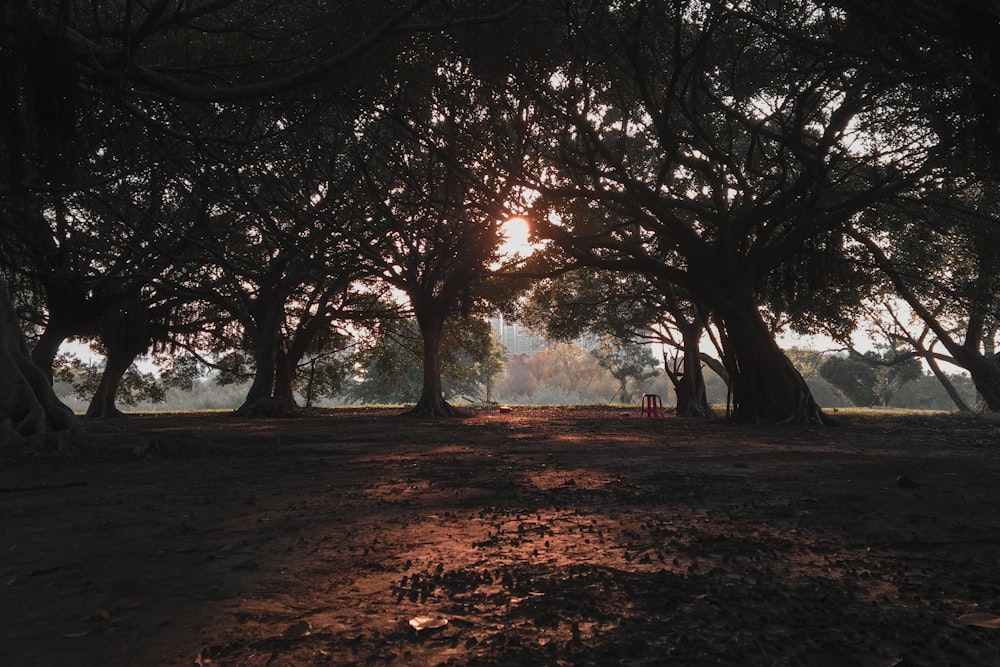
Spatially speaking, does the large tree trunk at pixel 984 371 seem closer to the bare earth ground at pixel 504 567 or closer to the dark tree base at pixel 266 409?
the bare earth ground at pixel 504 567

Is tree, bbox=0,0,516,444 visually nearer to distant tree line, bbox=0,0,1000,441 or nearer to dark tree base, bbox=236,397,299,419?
distant tree line, bbox=0,0,1000,441

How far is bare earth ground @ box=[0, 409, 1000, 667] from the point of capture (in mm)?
2572

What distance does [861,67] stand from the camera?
6.86m

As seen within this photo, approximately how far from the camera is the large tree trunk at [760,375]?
54.8ft

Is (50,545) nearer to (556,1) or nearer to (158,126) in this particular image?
(158,126)

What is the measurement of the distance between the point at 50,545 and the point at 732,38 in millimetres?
15115

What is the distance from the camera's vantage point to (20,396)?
10.7 metres

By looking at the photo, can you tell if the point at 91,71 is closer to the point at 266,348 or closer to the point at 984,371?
the point at 266,348

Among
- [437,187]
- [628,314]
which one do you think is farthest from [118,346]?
[628,314]

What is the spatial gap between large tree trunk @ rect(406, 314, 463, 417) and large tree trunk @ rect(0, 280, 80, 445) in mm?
14257

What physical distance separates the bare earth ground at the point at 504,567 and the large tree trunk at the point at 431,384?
1735 centimetres

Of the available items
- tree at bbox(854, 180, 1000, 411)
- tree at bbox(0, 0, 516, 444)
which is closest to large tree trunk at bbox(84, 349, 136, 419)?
tree at bbox(0, 0, 516, 444)

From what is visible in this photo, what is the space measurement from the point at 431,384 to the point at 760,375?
480 inches

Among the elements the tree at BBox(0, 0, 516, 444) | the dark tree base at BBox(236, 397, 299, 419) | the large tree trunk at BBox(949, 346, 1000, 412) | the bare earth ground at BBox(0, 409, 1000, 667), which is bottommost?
the bare earth ground at BBox(0, 409, 1000, 667)
